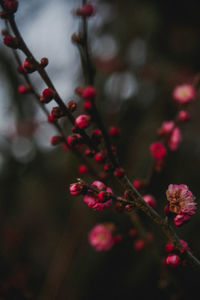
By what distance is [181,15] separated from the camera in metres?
3.24

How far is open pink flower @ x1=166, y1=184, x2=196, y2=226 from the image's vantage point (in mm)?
636

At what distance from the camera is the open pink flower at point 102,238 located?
104 centimetres

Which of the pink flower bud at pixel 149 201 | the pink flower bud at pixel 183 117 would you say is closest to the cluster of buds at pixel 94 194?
the pink flower bud at pixel 149 201

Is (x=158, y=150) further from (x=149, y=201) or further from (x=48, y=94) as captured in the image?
(x=48, y=94)

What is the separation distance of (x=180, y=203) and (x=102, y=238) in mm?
542

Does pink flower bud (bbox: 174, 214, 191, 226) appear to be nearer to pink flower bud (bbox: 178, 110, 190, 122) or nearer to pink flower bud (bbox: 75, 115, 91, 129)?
pink flower bud (bbox: 75, 115, 91, 129)

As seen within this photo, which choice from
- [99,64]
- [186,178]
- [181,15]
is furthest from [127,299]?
[181,15]

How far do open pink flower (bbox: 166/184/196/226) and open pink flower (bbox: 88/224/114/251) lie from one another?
469 millimetres

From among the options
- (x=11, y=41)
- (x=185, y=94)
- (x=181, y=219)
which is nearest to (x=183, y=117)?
(x=185, y=94)

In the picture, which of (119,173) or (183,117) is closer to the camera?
(119,173)

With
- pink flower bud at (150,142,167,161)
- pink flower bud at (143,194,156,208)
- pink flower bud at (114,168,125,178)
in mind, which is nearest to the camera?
pink flower bud at (114,168,125,178)

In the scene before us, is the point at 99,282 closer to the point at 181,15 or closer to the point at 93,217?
the point at 93,217

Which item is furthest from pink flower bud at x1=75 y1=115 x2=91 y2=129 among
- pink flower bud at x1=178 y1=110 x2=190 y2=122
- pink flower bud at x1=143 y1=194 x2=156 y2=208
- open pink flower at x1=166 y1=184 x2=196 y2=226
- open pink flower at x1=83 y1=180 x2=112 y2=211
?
pink flower bud at x1=178 y1=110 x2=190 y2=122

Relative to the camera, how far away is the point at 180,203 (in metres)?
0.64
